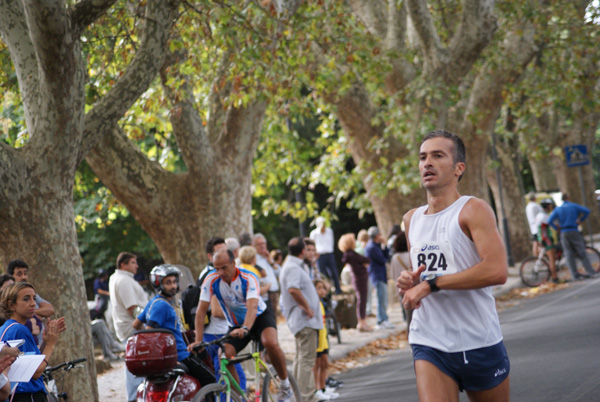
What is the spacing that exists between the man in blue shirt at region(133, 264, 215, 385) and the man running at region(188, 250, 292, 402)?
0.32m

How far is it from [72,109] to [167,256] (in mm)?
5750

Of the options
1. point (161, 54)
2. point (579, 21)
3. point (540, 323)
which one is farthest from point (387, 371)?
point (579, 21)

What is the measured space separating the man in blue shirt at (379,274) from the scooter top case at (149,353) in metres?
10.2

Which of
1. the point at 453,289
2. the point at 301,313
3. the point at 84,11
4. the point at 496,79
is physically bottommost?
the point at 301,313

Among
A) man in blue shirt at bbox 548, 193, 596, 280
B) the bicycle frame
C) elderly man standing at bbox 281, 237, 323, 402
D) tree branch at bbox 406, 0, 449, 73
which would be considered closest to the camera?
the bicycle frame

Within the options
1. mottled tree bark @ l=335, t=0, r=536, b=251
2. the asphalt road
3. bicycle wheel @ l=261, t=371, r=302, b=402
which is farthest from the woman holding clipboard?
mottled tree bark @ l=335, t=0, r=536, b=251

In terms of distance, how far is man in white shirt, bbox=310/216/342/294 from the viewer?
19562 millimetres

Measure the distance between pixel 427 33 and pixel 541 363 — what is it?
999 centimetres

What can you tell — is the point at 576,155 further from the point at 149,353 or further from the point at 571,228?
the point at 149,353

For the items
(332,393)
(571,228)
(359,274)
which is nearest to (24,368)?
(332,393)

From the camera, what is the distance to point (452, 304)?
14.4 ft

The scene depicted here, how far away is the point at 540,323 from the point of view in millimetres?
13953

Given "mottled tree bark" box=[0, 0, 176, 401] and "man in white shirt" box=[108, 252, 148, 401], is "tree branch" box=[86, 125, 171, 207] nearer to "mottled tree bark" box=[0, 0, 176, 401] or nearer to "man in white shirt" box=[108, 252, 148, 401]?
"man in white shirt" box=[108, 252, 148, 401]

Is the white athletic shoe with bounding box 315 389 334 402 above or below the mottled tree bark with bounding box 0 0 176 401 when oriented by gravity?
below
